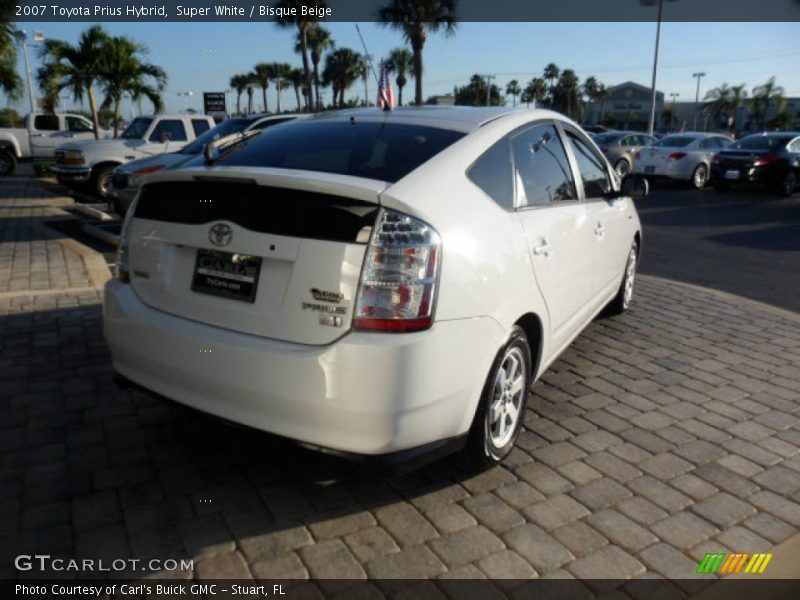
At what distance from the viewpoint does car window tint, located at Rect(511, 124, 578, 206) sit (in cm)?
332

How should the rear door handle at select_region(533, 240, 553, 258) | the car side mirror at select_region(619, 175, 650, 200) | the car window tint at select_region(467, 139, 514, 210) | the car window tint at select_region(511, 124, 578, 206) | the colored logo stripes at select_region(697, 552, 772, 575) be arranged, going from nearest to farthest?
1. the colored logo stripes at select_region(697, 552, 772, 575)
2. the car window tint at select_region(467, 139, 514, 210)
3. the rear door handle at select_region(533, 240, 553, 258)
4. the car window tint at select_region(511, 124, 578, 206)
5. the car side mirror at select_region(619, 175, 650, 200)

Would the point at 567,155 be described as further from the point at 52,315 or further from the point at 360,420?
the point at 52,315

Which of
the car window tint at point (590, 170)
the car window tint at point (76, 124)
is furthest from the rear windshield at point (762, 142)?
the car window tint at point (76, 124)

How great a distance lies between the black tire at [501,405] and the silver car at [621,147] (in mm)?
18428

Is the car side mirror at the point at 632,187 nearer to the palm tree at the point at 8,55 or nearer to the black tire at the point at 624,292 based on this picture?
the black tire at the point at 624,292

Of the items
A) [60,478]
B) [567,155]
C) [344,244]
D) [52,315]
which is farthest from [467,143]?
[52,315]

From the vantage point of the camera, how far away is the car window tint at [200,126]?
1436 centimetres

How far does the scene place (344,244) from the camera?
2371mm

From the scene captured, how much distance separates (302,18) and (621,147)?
25293 mm

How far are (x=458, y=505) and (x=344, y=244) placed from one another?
1327 millimetres

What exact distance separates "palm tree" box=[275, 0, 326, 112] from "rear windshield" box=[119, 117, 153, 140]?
23466mm

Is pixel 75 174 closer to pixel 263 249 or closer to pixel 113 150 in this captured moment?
pixel 113 150

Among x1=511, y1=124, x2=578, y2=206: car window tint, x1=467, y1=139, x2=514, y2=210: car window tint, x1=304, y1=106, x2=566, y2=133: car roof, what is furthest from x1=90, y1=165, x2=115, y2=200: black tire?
x1=467, y1=139, x2=514, y2=210: car window tint

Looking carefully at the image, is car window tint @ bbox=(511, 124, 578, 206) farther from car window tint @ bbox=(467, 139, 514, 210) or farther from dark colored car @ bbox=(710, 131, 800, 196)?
dark colored car @ bbox=(710, 131, 800, 196)
